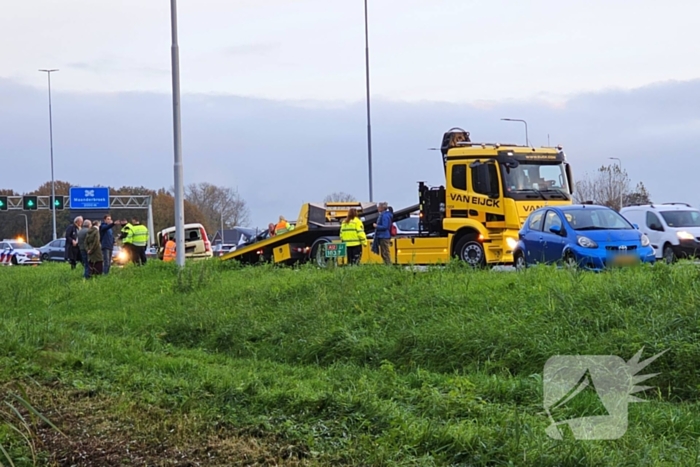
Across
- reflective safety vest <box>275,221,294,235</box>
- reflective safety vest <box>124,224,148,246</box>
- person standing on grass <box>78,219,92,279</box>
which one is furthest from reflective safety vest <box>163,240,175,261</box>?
person standing on grass <box>78,219,92,279</box>

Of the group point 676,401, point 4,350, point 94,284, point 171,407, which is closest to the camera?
point 171,407

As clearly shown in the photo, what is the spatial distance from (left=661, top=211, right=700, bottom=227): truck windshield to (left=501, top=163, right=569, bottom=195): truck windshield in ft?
19.4

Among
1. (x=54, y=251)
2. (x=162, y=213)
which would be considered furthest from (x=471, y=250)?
(x=162, y=213)

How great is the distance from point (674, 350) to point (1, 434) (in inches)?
235

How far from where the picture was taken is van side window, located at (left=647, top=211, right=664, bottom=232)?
81.0 ft

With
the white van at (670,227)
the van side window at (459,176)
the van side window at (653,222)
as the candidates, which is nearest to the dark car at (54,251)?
the van side window at (459,176)

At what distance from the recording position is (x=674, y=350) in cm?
789

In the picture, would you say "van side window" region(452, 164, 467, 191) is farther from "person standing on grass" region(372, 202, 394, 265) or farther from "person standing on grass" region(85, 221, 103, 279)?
"person standing on grass" region(85, 221, 103, 279)

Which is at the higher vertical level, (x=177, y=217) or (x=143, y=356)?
(x=177, y=217)

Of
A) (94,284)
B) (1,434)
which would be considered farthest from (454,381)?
(94,284)

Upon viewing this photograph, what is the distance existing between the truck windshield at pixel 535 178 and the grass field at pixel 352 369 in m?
6.62

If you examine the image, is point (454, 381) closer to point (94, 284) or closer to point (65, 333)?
point (65, 333)

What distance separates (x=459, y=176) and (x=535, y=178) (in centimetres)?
187

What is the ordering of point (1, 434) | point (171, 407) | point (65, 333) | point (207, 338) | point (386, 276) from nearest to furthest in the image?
point (1, 434) → point (171, 407) → point (65, 333) → point (207, 338) → point (386, 276)
